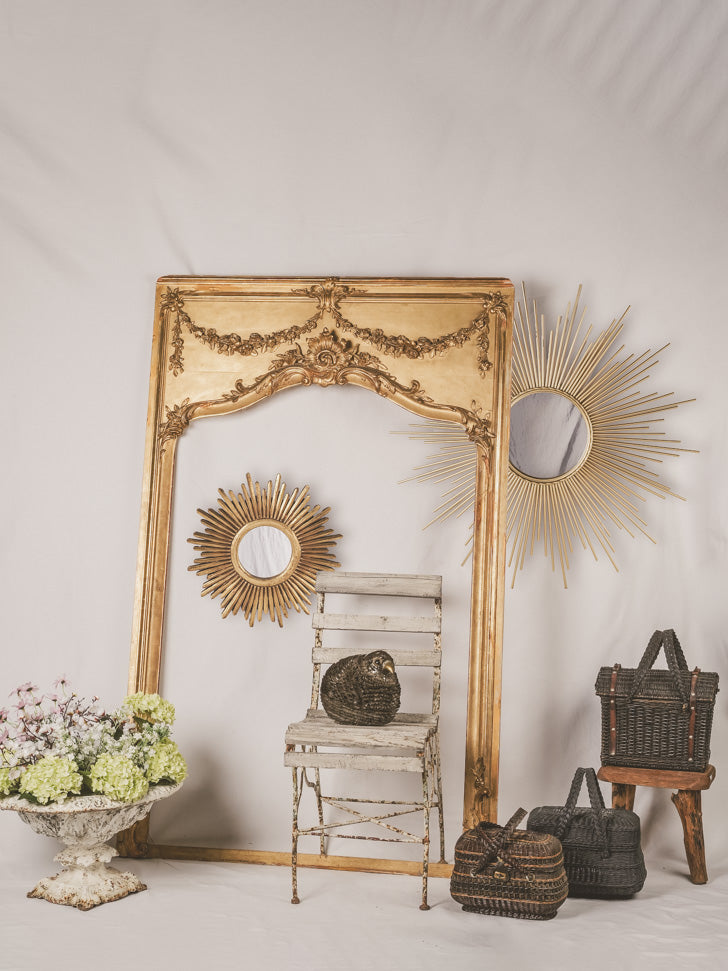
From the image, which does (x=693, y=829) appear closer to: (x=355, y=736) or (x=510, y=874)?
(x=510, y=874)

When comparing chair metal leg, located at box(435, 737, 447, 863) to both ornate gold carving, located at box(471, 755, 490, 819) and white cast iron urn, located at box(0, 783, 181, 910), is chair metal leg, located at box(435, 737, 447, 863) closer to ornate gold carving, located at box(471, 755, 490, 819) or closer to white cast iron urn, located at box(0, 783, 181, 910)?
ornate gold carving, located at box(471, 755, 490, 819)

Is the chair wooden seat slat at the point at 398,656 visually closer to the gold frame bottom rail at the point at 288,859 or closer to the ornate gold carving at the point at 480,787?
the ornate gold carving at the point at 480,787

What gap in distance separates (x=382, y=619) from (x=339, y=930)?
112 centimetres

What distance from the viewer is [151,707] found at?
3377 millimetres

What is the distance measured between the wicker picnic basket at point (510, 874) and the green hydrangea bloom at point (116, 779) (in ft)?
3.53

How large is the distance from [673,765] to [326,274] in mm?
2324

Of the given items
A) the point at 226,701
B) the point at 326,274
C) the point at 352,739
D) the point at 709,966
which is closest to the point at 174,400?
the point at 326,274

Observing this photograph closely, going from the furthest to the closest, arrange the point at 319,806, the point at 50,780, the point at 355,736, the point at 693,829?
the point at 319,806 → the point at 693,829 → the point at 355,736 → the point at 50,780

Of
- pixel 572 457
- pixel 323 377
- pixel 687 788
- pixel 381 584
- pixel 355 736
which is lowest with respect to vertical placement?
pixel 687 788

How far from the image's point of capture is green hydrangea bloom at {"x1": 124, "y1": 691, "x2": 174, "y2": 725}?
3381 mm

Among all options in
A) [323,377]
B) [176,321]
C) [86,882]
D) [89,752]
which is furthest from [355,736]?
[176,321]

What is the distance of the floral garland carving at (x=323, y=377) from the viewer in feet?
12.2

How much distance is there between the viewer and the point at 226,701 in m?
3.73

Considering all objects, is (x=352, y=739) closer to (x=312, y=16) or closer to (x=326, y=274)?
(x=326, y=274)
